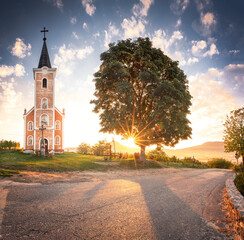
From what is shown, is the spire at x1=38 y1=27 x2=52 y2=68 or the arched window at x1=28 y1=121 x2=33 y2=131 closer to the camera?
the arched window at x1=28 y1=121 x2=33 y2=131

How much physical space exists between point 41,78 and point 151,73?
26625 mm

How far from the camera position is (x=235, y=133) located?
62.8 feet

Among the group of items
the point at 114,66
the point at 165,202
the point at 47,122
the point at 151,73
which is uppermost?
the point at 114,66

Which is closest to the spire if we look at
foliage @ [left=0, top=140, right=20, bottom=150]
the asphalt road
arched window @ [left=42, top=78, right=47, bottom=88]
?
arched window @ [left=42, top=78, right=47, bottom=88]

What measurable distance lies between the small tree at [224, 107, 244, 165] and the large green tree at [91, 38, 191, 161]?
6.09 metres

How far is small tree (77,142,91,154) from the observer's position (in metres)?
39.2

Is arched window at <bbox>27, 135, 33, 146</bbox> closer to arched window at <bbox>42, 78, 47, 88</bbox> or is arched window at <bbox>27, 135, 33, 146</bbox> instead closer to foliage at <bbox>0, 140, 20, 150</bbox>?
foliage at <bbox>0, 140, 20, 150</bbox>

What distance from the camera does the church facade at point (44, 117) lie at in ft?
98.2

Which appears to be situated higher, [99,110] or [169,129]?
[99,110]

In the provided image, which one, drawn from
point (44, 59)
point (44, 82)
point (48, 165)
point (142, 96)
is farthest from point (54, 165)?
point (44, 59)

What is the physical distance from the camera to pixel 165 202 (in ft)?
14.8

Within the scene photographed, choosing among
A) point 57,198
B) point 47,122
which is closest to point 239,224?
point 57,198

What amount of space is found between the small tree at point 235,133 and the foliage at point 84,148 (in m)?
30.3

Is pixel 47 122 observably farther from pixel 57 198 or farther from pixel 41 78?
pixel 57 198
